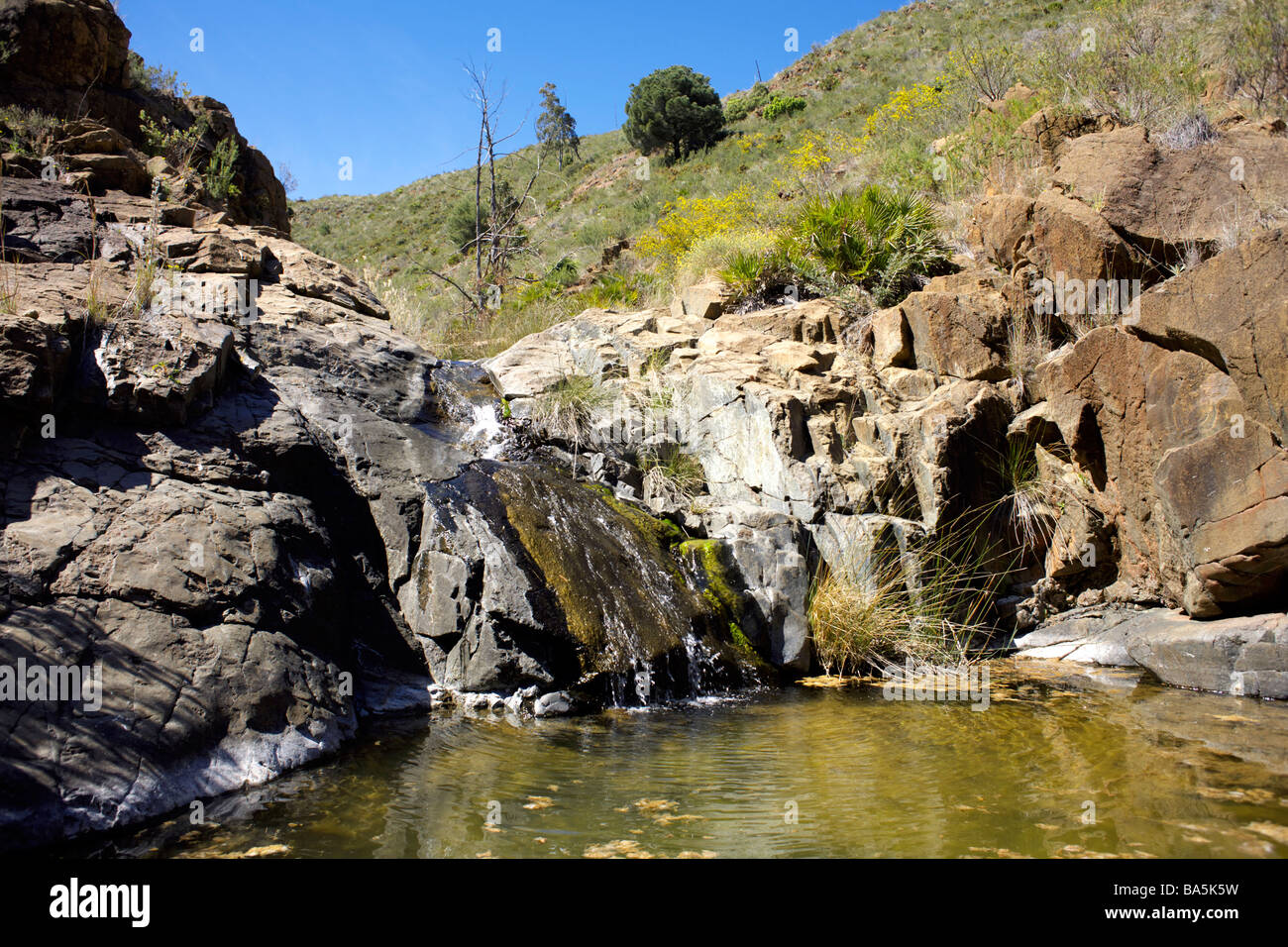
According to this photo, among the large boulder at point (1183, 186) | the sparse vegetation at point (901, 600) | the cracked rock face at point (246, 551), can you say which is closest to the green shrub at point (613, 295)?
the cracked rock face at point (246, 551)

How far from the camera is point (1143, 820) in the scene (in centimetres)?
316

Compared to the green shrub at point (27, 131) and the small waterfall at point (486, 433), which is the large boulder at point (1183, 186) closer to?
the small waterfall at point (486, 433)

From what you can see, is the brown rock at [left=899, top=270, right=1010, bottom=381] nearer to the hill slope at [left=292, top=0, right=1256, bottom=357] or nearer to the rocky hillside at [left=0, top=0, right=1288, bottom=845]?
the rocky hillside at [left=0, top=0, right=1288, bottom=845]

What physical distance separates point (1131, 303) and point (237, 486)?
25.9 feet

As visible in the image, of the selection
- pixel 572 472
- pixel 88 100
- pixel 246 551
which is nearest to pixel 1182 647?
pixel 572 472

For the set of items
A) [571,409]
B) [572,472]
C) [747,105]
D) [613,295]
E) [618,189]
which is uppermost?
[747,105]

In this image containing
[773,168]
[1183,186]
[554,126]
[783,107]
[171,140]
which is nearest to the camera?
[1183,186]

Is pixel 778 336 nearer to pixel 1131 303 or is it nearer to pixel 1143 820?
pixel 1131 303

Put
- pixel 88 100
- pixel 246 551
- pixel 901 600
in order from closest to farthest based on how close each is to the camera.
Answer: pixel 246 551, pixel 901 600, pixel 88 100

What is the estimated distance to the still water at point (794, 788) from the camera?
122 inches

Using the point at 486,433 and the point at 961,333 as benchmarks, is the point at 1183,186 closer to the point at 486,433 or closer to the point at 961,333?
the point at 961,333

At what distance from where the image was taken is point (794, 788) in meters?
3.79

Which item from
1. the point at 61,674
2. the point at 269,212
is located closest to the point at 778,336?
the point at 61,674
